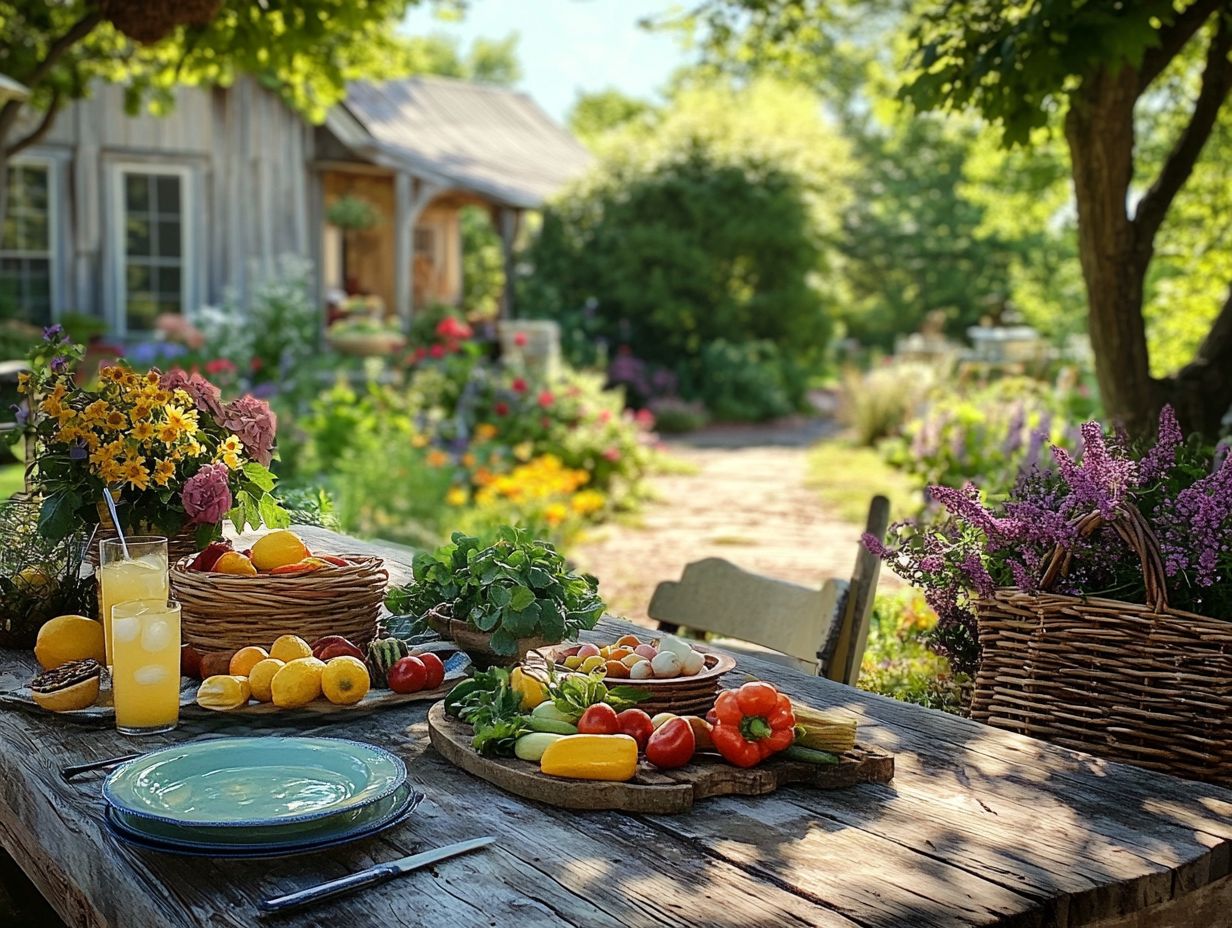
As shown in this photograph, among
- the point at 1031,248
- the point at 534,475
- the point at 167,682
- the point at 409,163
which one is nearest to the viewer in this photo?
the point at 167,682

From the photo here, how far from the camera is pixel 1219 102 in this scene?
5.36m

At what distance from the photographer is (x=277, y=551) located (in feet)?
8.52

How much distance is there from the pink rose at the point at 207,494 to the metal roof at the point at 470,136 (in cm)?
1233

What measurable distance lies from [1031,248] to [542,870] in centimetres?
2817

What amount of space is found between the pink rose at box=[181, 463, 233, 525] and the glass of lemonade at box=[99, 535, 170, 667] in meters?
0.20

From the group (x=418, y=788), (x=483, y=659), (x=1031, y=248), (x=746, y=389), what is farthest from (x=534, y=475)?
(x=1031, y=248)

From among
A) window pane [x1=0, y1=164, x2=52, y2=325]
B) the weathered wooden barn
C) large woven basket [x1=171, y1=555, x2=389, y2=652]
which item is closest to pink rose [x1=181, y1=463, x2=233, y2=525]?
large woven basket [x1=171, y1=555, x2=389, y2=652]

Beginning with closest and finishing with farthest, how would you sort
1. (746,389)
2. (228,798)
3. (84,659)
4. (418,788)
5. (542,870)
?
1. (542,870)
2. (228,798)
3. (418,788)
4. (84,659)
5. (746,389)

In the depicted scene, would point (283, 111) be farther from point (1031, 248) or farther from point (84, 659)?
point (1031, 248)

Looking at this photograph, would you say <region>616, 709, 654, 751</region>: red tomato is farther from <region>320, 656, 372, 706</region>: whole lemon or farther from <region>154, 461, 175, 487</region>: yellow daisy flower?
<region>154, 461, 175, 487</region>: yellow daisy flower

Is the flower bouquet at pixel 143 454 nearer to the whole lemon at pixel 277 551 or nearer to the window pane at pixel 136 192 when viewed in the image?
the whole lemon at pixel 277 551

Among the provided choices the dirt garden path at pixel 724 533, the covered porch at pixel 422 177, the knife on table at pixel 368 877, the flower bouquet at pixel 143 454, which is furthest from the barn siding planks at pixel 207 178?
the knife on table at pixel 368 877

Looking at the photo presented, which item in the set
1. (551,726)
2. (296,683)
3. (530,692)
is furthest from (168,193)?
(551,726)

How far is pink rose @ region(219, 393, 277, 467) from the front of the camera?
283 cm
